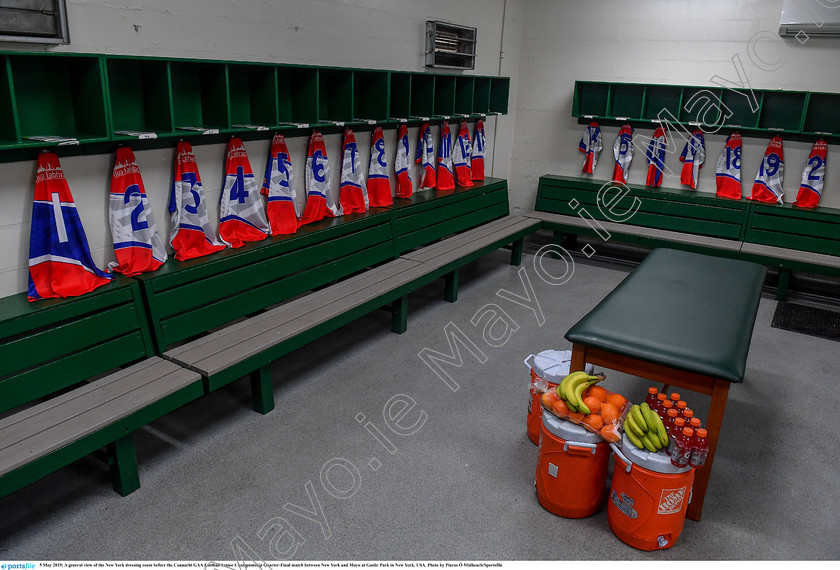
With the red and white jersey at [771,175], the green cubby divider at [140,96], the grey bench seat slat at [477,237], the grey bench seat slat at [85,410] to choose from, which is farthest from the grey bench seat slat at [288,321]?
the red and white jersey at [771,175]

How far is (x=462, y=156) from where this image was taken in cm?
602

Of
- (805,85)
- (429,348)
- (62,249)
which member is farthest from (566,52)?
(62,249)

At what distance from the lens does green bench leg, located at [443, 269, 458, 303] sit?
510cm

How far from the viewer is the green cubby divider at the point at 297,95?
4.00m

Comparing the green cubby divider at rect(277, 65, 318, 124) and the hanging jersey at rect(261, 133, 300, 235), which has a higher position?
the green cubby divider at rect(277, 65, 318, 124)

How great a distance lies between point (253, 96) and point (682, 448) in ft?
10.3

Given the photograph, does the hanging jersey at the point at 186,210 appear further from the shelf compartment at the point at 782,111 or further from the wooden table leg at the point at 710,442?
the shelf compartment at the point at 782,111

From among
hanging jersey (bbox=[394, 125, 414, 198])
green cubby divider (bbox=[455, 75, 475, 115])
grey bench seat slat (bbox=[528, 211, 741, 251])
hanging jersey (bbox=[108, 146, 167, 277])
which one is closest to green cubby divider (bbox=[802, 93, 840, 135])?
grey bench seat slat (bbox=[528, 211, 741, 251])

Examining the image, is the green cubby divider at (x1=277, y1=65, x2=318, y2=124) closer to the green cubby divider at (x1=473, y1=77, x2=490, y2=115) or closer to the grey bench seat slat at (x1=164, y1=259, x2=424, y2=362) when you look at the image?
the grey bench seat slat at (x1=164, y1=259, x2=424, y2=362)

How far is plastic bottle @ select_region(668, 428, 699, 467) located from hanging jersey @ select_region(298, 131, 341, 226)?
2.84 meters

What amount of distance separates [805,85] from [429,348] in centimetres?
436

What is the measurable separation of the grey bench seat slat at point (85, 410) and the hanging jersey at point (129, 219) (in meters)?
0.54

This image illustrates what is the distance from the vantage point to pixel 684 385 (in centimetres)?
249

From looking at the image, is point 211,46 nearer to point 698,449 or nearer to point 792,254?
point 698,449
